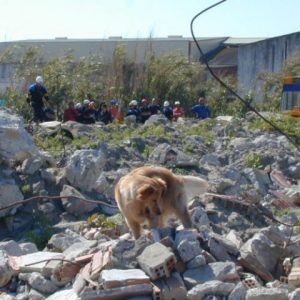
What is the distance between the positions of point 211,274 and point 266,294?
82 cm

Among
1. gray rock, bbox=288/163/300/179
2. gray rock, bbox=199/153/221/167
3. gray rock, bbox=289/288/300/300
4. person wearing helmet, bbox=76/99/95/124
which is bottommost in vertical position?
person wearing helmet, bbox=76/99/95/124

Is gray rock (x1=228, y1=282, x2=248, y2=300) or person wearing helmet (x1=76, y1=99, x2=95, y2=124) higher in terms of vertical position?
gray rock (x1=228, y1=282, x2=248, y2=300)

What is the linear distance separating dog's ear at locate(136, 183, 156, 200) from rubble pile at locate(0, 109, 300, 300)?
413 mm

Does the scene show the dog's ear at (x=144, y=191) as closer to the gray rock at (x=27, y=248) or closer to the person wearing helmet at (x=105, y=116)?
the gray rock at (x=27, y=248)

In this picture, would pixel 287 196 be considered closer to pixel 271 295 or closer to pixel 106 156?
pixel 106 156

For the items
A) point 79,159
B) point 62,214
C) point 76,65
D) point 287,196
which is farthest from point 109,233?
point 76,65

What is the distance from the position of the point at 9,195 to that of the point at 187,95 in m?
27.3

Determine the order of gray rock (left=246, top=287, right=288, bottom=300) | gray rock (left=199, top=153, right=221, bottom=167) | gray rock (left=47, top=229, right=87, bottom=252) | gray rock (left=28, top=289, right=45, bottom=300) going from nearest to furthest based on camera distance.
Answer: gray rock (left=246, top=287, right=288, bottom=300), gray rock (left=28, top=289, right=45, bottom=300), gray rock (left=47, top=229, right=87, bottom=252), gray rock (left=199, top=153, right=221, bottom=167)

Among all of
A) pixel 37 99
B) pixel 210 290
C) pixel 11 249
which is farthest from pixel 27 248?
pixel 37 99

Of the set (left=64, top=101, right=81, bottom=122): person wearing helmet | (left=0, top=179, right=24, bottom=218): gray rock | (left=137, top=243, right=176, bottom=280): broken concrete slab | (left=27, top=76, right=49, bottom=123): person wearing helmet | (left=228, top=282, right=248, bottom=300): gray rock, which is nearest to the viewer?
(left=228, top=282, right=248, bottom=300): gray rock

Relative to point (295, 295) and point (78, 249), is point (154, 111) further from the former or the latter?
point (295, 295)

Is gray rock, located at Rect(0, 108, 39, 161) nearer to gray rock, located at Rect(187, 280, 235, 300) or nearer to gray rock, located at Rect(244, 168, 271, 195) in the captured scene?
gray rock, located at Rect(244, 168, 271, 195)

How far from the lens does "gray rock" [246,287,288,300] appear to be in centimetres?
852

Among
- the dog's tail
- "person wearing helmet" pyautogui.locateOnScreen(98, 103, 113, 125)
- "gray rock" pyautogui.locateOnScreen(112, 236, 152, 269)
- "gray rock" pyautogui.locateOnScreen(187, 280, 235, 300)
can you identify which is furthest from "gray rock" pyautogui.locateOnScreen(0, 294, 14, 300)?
"person wearing helmet" pyautogui.locateOnScreen(98, 103, 113, 125)
